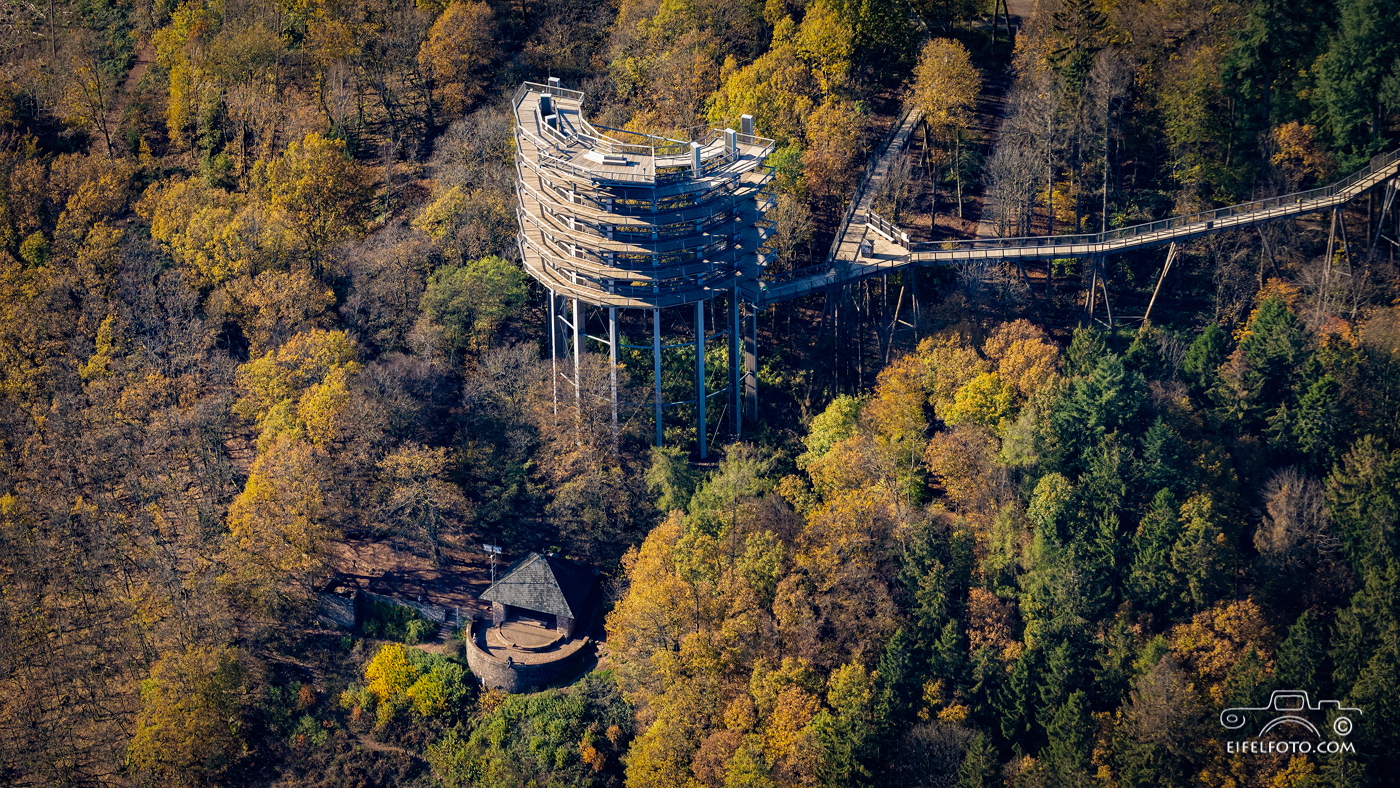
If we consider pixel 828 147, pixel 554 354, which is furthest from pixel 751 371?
pixel 828 147

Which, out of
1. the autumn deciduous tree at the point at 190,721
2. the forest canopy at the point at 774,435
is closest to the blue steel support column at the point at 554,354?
the forest canopy at the point at 774,435

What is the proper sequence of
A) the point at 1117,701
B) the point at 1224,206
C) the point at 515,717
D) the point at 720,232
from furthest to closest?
the point at 1224,206 → the point at 720,232 → the point at 515,717 → the point at 1117,701

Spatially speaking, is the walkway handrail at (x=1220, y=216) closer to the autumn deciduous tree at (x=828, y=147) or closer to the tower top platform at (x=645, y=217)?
the autumn deciduous tree at (x=828, y=147)

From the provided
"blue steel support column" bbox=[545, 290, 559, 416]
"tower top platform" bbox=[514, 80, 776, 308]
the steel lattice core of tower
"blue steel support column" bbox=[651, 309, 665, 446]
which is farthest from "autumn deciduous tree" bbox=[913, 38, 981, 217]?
"blue steel support column" bbox=[545, 290, 559, 416]

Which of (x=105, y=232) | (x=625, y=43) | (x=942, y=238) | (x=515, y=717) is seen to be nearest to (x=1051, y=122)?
(x=942, y=238)

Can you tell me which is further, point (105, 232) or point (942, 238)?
point (105, 232)

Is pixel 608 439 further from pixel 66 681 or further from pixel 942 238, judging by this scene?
pixel 66 681
